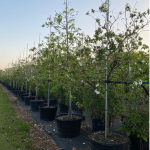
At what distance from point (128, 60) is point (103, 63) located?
0.56 metres

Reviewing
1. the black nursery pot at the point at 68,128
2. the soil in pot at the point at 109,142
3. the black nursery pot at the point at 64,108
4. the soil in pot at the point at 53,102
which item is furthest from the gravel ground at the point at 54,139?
the soil in pot at the point at 53,102

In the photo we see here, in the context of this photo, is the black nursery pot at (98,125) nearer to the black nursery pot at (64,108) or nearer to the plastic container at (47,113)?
the plastic container at (47,113)

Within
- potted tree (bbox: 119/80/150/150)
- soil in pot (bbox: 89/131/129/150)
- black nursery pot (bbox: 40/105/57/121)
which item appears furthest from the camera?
black nursery pot (bbox: 40/105/57/121)

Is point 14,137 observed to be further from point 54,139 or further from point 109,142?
point 109,142

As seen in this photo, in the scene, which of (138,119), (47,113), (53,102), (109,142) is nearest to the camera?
(109,142)

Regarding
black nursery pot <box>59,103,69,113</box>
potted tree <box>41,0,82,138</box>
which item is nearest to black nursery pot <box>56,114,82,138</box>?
potted tree <box>41,0,82,138</box>

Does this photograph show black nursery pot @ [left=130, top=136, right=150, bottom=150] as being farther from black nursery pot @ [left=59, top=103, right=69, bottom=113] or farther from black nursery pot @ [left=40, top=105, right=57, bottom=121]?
black nursery pot @ [left=59, top=103, right=69, bottom=113]

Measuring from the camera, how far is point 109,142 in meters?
3.21

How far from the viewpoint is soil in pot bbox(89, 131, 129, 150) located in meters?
3.04

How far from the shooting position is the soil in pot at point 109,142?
120 inches

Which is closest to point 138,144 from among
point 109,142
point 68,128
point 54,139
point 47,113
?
point 109,142

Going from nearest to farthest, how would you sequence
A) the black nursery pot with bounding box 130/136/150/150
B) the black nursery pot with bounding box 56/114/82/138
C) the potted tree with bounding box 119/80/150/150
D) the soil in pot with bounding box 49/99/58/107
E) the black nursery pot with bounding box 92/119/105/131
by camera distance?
the potted tree with bounding box 119/80/150/150 → the black nursery pot with bounding box 130/136/150/150 → the black nursery pot with bounding box 56/114/82/138 → the black nursery pot with bounding box 92/119/105/131 → the soil in pot with bounding box 49/99/58/107

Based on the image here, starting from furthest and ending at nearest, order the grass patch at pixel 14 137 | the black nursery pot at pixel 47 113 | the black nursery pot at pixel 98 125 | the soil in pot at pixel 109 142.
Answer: the black nursery pot at pixel 47 113
the black nursery pot at pixel 98 125
the grass patch at pixel 14 137
the soil in pot at pixel 109 142

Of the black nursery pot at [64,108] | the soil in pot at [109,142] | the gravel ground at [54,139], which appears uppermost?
the soil in pot at [109,142]
